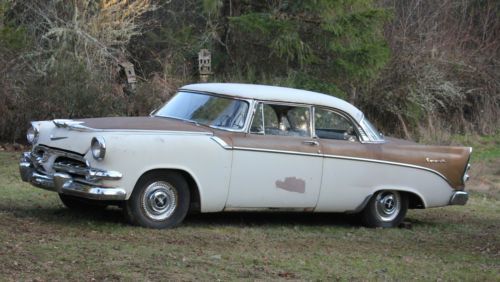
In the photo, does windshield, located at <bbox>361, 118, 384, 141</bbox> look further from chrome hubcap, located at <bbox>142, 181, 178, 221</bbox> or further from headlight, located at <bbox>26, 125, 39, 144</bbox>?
headlight, located at <bbox>26, 125, 39, 144</bbox>

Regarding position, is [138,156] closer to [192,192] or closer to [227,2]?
[192,192]

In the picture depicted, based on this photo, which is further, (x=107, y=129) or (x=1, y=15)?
(x=1, y=15)

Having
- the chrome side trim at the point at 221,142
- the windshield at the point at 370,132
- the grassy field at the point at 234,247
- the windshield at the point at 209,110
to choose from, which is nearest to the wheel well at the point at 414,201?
the grassy field at the point at 234,247

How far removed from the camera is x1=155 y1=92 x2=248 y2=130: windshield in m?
8.60

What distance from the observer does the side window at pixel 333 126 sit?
30.2 ft

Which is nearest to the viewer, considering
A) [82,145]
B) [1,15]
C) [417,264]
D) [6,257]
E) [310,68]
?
[6,257]

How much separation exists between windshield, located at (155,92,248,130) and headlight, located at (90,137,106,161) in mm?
1370

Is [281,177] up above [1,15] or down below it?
below

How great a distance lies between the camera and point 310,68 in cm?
1911

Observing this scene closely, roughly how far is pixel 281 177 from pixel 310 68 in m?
10.7

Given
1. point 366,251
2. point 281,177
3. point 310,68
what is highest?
point 310,68

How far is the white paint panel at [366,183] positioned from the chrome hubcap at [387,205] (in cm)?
20

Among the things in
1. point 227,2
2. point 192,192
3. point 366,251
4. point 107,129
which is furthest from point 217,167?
point 227,2

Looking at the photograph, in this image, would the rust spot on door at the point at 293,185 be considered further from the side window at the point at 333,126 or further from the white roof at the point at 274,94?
the white roof at the point at 274,94
